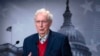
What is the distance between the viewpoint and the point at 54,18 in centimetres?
340

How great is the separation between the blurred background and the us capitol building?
39 mm

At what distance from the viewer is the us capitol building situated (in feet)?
11.2

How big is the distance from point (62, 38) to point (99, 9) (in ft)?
6.78

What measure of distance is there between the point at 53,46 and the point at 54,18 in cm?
200

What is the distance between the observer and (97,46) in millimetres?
3457

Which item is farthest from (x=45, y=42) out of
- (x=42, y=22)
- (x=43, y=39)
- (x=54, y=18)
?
(x=54, y=18)

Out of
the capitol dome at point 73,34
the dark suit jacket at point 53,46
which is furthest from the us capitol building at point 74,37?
the dark suit jacket at point 53,46

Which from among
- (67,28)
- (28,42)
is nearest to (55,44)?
(28,42)

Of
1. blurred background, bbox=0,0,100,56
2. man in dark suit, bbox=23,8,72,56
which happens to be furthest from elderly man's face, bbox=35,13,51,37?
blurred background, bbox=0,0,100,56

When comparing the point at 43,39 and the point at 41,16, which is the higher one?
the point at 41,16

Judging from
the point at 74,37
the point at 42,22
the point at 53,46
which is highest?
the point at 42,22

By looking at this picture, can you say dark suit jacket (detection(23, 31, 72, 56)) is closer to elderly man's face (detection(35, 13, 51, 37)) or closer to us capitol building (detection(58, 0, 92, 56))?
elderly man's face (detection(35, 13, 51, 37))

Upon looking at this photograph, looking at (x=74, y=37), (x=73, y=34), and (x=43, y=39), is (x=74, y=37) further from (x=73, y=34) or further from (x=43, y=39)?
(x=43, y=39)

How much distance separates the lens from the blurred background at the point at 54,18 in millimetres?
3404
